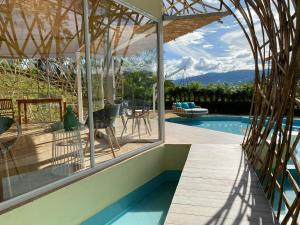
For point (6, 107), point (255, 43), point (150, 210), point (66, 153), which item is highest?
point (255, 43)

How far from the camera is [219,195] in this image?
330cm

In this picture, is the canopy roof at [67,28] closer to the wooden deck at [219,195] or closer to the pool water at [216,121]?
the wooden deck at [219,195]

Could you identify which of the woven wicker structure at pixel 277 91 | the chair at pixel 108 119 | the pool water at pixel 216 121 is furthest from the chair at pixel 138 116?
the pool water at pixel 216 121

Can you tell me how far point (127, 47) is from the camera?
5.17 meters

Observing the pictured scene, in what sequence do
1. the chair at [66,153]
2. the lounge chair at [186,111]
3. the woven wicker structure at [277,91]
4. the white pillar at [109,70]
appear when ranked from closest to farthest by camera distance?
the woven wicker structure at [277,91], the chair at [66,153], the white pillar at [109,70], the lounge chair at [186,111]

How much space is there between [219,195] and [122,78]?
259 centimetres

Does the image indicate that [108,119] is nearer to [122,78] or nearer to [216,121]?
[122,78]

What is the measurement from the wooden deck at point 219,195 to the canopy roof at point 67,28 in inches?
84.8

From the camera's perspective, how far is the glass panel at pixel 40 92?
140 inches

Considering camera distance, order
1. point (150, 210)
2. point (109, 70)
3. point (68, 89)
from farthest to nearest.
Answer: point (68, 89) → point (109, 70) → point (150, 210)

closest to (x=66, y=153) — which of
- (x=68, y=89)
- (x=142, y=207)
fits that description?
(x=142, y=207)

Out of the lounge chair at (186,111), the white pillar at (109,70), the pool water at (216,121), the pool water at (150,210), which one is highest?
the white pillar at (109,70)

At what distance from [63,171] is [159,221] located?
142 centimetres

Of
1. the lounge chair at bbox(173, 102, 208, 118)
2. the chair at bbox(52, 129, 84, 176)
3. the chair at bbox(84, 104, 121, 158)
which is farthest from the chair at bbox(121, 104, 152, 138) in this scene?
the lounge chair at bbox(173, 102, 208, 118)
